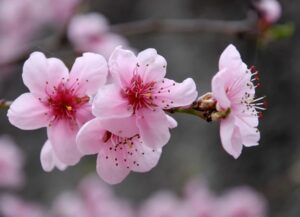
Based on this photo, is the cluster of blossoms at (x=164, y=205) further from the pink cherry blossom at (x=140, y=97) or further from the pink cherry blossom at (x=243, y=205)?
the pink cherry blossom at (x=140, y=97)

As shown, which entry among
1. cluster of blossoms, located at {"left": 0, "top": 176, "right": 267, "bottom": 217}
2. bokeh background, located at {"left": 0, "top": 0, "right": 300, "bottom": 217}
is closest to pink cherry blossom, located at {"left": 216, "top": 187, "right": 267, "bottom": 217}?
cluster of blossoms, located at {"left": 0, "top": 176, "right": 267, "bottom": 217}

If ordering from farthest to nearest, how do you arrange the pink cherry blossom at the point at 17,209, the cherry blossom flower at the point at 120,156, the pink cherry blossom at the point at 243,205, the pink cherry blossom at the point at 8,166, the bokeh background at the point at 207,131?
the bokeh background at the point at 207,131
the pink cherry blossom at the point at 17,209
the pink cherry blossom at the point at 243,205
the pink cherry blossom at the point at 8,166
the cherry blossom flower at the point at 120,156

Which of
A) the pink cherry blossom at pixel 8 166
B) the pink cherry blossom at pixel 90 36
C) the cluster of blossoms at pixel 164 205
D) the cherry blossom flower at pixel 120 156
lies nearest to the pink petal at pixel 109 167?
the cherry blossom flower at pixel 120 156

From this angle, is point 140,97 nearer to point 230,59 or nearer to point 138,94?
point 138,94

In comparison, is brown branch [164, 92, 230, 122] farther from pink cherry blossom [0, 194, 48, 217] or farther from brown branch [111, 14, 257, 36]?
pink cherry blossom [0, 194, 48, 217]

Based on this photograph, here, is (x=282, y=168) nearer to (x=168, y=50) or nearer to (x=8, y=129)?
(x=168, y=50)

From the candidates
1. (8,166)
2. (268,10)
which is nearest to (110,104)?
(268,10)
